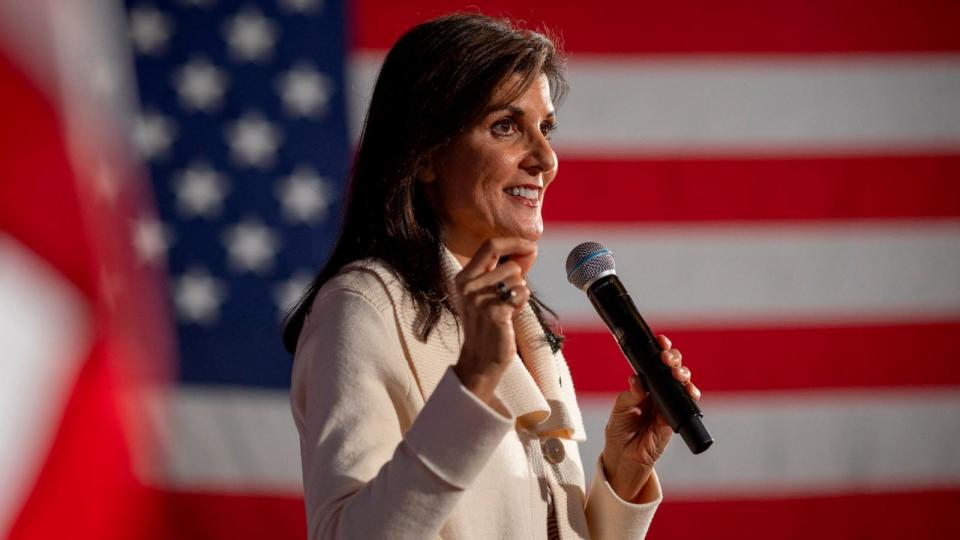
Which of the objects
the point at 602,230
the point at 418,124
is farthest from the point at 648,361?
the point at 602,230

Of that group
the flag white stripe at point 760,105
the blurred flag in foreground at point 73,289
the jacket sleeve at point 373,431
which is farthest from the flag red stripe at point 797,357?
the jacket sleeve at point 373,431

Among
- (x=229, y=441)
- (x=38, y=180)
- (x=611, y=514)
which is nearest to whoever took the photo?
(x=611, y=514)

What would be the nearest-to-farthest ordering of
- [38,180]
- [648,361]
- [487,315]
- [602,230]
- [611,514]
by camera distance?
1. [487,315]
2. [648,361]
3. [611,514]
4. [38,180]
5. [602,230]

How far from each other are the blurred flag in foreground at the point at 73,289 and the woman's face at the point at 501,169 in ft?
3.84

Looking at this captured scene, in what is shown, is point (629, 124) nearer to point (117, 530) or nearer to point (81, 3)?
point (81, 3)

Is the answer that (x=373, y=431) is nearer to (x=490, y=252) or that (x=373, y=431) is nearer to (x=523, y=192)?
(x=490, y=252)

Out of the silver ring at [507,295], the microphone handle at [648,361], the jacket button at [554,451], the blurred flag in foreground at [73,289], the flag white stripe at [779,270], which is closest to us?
the silver ring at [507,295]

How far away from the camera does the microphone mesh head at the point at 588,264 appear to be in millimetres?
1123

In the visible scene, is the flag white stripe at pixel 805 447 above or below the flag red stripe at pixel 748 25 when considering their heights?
below

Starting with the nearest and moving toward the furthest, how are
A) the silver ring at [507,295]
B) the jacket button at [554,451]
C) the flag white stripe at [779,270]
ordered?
the silver ring at [507,295] < the jacket button at [554,451] < the flag white stripe at [779,270]

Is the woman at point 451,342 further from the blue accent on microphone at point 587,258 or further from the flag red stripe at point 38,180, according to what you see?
the flag red stripe at point 38,180

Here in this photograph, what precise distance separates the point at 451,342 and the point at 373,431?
7.2 inches

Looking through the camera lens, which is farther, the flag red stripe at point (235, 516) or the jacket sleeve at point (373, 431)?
the flag red stripe at point (235, 516)

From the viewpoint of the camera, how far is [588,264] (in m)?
1.13
